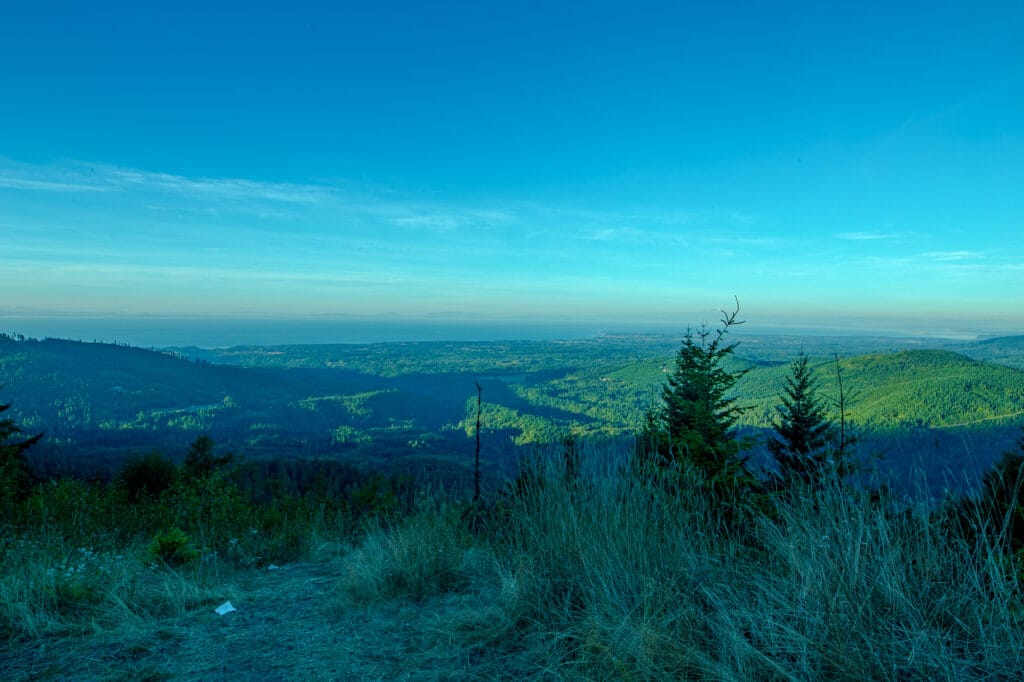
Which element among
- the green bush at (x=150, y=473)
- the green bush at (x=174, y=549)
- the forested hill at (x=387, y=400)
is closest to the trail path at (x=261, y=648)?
the green bush at (x=174, y=549)

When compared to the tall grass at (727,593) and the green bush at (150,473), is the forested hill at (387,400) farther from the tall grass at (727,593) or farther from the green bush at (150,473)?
the tall grass at (727,593)

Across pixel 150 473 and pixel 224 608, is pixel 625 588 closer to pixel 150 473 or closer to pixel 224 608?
pixel 224 608

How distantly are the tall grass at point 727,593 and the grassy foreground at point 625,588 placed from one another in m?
0.01

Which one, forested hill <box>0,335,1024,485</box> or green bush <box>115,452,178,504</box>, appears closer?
green bush <box>115,452,178,504</box>

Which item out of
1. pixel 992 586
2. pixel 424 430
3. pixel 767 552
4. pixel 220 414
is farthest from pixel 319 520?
pixel 220 414

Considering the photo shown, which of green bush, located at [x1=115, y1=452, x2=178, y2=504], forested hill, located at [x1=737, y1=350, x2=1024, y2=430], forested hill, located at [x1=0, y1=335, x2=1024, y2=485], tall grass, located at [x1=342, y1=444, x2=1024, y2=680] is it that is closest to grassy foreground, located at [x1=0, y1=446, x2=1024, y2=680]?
tall grass, located at [x1=342, y1=444, x2=1024, y2=680]

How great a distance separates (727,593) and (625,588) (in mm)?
568

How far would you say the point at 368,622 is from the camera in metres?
3.37

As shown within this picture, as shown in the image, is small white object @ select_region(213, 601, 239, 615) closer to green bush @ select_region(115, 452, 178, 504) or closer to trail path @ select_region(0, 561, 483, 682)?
trail path @ select_region(0, 561, 483, 682)

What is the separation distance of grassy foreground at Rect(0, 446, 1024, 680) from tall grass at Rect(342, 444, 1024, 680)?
12 millimetres

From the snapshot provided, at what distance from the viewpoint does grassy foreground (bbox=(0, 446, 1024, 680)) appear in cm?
221

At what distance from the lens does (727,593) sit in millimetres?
2730

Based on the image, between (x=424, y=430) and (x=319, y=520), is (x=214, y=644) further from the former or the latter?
(x=424, y=430)

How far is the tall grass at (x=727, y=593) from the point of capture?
2139 millimetres
